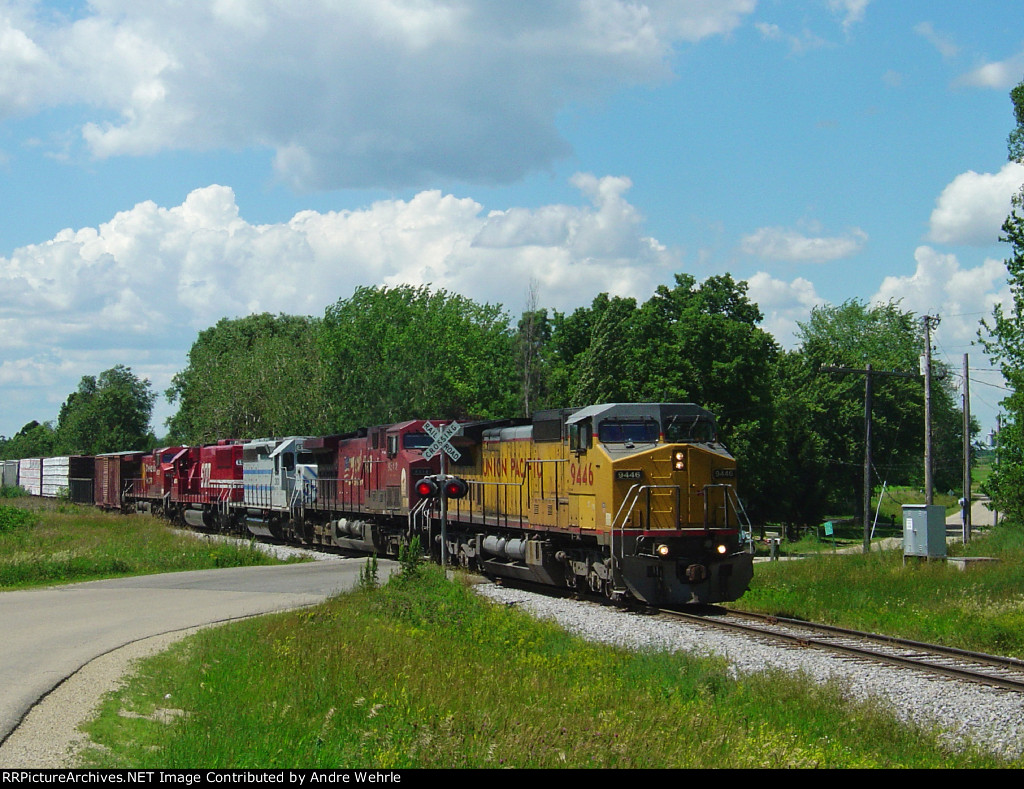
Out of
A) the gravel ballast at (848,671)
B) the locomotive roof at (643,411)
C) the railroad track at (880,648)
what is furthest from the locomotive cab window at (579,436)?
the railroad track at (880,648)

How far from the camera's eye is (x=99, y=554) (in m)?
28.0

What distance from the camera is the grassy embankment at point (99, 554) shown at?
25.5 metres

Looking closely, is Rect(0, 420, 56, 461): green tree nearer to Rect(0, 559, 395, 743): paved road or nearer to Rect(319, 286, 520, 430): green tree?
Rect(319, 286, 520, 430): green tree

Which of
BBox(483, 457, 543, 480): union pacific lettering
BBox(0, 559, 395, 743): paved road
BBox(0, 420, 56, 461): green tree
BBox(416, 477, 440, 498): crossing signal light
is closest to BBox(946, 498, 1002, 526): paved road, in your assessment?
BBox(483, 457, 543, 480): union pacific lettering

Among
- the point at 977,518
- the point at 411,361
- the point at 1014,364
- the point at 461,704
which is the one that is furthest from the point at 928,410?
the point at 977,518

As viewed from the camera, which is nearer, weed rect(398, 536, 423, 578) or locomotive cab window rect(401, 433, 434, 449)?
weed rect(398, 536, 423, 578)

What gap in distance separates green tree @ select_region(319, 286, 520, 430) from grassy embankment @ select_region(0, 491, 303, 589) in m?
25.3

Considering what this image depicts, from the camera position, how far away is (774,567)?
27031mm

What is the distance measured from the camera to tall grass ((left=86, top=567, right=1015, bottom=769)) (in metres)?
8.02

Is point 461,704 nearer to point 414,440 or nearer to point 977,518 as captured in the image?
point 414,440

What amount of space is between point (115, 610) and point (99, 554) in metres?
10.3
